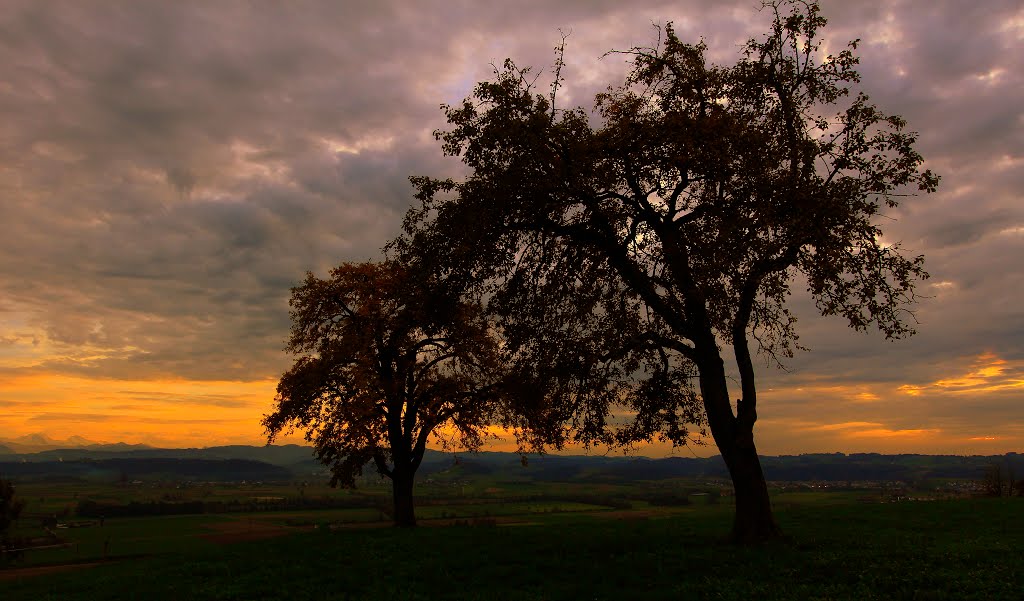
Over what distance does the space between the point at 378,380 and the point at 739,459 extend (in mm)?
21270

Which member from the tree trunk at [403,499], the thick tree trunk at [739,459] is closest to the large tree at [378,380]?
the tree trunk at [403,499]

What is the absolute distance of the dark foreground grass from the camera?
49.0 ft

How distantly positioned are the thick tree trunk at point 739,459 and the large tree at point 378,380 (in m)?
15.4

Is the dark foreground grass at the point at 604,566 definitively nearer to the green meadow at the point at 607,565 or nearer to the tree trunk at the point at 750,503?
the green meadow at the point at 607,565

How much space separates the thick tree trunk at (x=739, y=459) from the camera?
20750 mm

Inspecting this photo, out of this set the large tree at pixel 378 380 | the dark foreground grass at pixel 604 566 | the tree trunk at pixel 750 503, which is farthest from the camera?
the large tree at pixel 378 380

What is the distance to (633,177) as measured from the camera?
22219 millimetres

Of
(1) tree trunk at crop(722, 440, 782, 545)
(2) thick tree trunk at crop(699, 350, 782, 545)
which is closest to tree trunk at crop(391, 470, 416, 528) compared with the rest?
(2) thick tree trunk at crop(699, 350, 782, 545)

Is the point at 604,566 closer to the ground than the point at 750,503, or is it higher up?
closer to the ground

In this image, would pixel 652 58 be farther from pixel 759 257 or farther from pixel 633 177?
pixel 759 257

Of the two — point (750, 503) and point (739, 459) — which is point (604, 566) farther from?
point (739, 459)

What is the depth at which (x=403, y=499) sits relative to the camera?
36.5m

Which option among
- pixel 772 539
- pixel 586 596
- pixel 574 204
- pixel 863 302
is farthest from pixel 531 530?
pixel 863 302

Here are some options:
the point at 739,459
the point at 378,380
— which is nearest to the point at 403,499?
the point at 378,380
